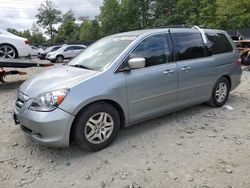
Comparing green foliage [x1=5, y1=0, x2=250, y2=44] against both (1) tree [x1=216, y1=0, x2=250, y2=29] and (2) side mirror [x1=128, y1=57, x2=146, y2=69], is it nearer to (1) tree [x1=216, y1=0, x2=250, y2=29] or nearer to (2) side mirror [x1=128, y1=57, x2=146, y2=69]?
(1) tree [x1=216, y1=0, x2=250, y2=29]

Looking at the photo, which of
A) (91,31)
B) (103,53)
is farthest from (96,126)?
(91,31)

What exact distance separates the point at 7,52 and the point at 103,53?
571 centimetres

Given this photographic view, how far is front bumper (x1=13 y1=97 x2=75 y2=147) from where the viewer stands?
3.75 metres

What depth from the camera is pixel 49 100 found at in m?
3.83

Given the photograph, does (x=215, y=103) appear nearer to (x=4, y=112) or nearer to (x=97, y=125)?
(x=97, y=125)

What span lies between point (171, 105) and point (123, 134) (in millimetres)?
965

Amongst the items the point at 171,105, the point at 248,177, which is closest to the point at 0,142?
the point at 171,105

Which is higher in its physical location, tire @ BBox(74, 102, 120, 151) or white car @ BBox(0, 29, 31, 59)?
white car @ BBox(0, 29, 31, 59)

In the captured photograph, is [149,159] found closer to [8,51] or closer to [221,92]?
[221,92]

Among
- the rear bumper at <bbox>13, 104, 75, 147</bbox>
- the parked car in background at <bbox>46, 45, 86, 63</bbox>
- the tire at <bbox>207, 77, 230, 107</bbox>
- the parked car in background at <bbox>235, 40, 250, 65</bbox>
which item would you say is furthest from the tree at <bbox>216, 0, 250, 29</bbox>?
the rear bumper at <bbox>13, 104, 75, 147</bbox>

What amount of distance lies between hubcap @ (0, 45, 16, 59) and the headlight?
6162mm

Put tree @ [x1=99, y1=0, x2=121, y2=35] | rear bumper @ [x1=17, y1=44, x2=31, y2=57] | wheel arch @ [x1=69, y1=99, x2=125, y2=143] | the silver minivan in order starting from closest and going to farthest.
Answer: the silver minivan, wheel arch @ [x1=69, y1=99, x2=125, y2=143], rear bumper @ [x1=17, y1=44, x2=31, y2=57], tree @ [x1=99, y1=0, x2=121, y2=35]

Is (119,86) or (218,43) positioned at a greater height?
(218,43)

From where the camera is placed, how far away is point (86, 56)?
516cm
